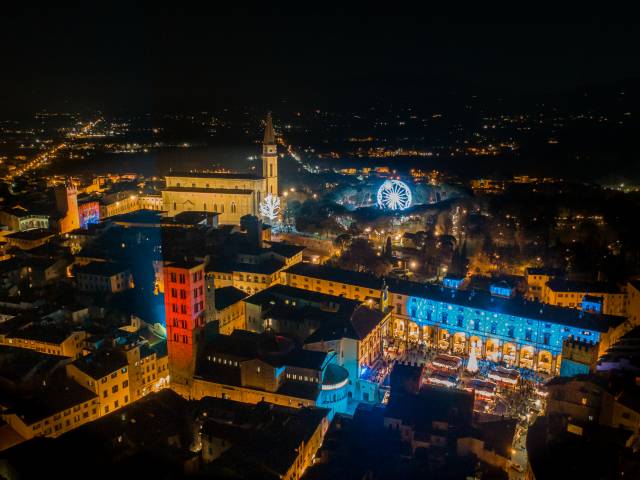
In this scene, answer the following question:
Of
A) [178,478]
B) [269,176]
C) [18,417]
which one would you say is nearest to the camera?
[178,478]

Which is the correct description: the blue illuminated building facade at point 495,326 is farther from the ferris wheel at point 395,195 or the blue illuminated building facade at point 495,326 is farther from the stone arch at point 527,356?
the ferris wheel at point 395,195

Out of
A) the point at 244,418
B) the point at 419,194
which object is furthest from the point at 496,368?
the point at 419,194

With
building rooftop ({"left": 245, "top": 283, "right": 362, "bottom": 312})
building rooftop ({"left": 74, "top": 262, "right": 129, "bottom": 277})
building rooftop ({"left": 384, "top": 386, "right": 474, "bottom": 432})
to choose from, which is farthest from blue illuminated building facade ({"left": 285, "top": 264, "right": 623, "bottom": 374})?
building rooftop ({"left": 74, "top": 262, "right": 129, "bottom": 277})

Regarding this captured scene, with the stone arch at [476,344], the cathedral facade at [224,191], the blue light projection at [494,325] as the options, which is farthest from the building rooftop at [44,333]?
the cathedral facade at [224,191]

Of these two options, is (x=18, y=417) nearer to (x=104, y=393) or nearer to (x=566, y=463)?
(x=104, y=393)

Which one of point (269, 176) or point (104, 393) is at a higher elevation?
point (269, 176)
